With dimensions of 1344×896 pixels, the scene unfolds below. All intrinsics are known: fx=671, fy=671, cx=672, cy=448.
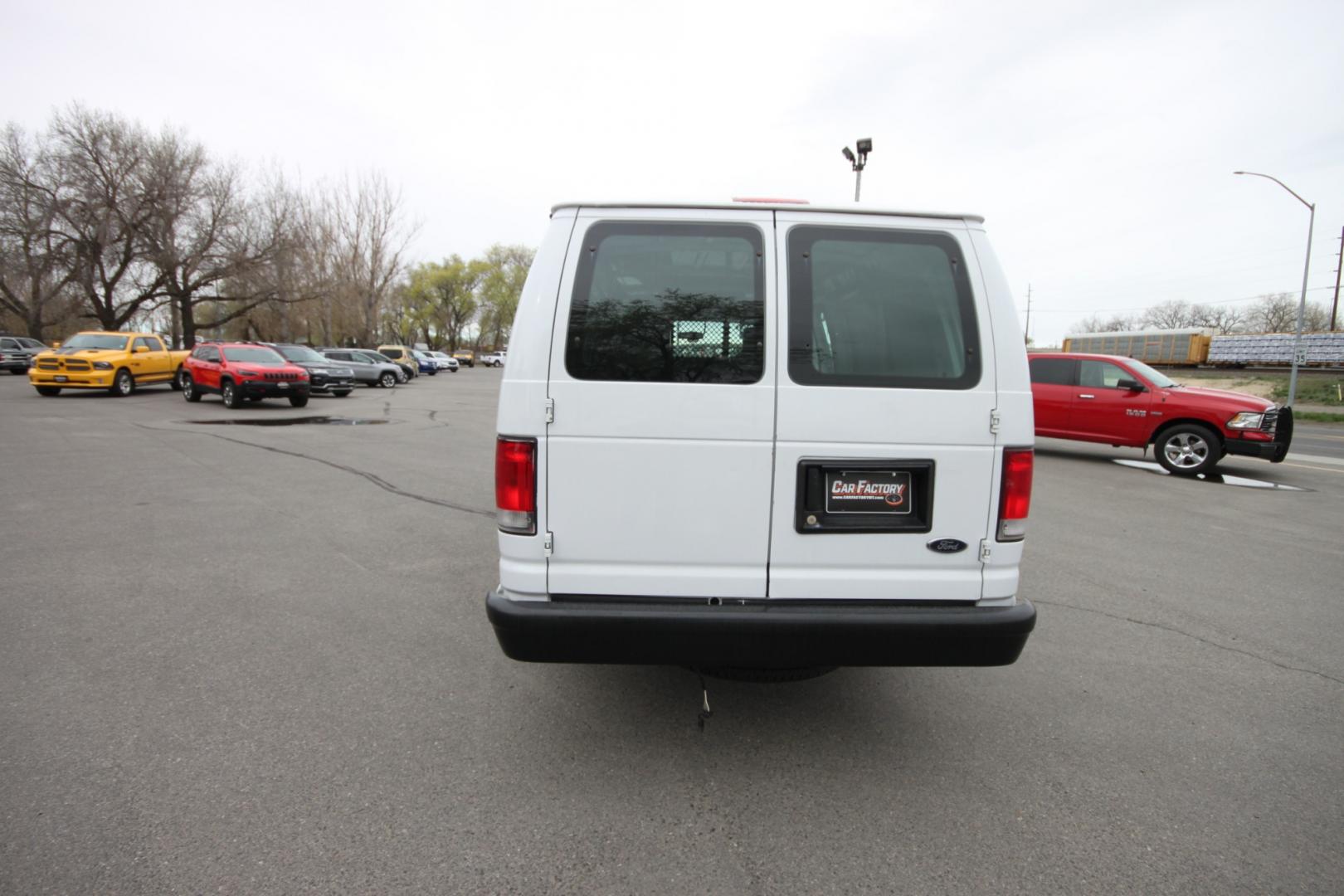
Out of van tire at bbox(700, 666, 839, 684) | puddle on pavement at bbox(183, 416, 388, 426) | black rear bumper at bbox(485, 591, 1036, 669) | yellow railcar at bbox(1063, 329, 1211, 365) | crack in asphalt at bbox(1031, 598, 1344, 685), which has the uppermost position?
yellow railcar at bbox(1063, 329, 1211, 365)

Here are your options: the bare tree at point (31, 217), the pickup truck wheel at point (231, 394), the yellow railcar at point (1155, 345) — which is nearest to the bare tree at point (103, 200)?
the bare tree at point (31, 217)

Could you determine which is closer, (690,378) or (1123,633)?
(690,378)

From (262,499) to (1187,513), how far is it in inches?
398

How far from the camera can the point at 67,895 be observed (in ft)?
6.56

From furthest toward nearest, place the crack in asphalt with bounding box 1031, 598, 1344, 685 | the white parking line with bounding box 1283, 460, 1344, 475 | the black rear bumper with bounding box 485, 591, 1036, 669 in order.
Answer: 1. the white parking line with bounding box 1283, 460, 1344, 475
2. the crack in asphalt with bounding box 1031, 598, 1344, 685
3. the black rear bumper with bounding box 485, 591, 1036, 669

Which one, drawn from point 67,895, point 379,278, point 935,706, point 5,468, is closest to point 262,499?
point 5,468

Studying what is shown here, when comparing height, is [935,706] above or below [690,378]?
below

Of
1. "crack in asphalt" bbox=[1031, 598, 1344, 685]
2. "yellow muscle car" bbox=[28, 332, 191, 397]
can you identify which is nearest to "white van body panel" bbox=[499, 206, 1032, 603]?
"crack in asphalt" bbox=[1031, 598, 1344, 685]

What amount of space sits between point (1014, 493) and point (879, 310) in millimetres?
899

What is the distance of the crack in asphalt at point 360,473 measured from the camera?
23.0 feet

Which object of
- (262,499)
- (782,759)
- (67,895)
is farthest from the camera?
(262,499)

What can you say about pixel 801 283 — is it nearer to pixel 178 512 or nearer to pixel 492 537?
pixel 492 537

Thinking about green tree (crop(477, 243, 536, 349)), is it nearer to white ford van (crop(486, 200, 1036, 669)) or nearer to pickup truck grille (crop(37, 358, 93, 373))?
pickup truck grille (crop(37, 358, 93, 373))

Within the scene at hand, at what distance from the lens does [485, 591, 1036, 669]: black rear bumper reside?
2508mm
